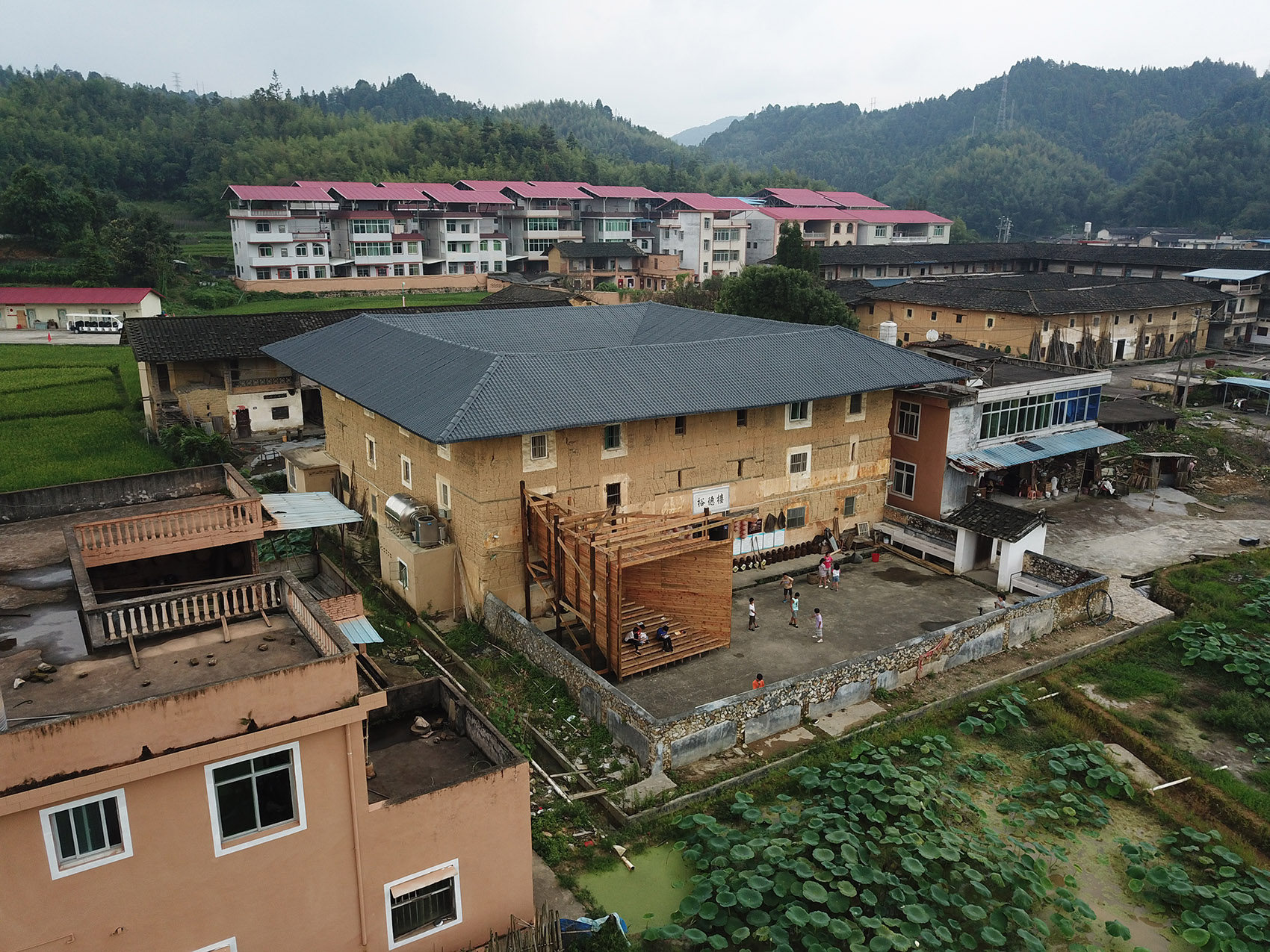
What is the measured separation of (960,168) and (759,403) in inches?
5548

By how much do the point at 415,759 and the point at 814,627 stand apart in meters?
12.5

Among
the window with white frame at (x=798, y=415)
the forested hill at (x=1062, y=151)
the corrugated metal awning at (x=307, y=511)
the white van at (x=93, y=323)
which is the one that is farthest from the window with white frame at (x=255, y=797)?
the forested hill at (x=1062, y=151)

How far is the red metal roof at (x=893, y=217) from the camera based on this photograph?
93.1 m

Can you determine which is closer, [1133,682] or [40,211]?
[1133,682]

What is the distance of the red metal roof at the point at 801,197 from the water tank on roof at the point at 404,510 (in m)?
82.9

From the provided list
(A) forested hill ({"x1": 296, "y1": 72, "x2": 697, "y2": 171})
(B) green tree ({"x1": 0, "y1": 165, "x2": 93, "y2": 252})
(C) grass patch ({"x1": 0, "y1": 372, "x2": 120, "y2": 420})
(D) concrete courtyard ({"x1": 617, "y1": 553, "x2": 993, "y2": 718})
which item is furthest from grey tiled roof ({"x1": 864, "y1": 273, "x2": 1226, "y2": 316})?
(A) forested hill ({"x1": 296, "y1": 72, "x2": 697, "y2": 171})

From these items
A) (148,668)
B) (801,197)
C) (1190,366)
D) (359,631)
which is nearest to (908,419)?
(359,631)

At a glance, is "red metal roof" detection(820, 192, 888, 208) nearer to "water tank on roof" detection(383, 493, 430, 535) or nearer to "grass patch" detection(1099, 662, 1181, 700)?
"grass patch" detection(1099, 662, 1181, 700)

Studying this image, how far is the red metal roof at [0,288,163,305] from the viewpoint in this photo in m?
54.1

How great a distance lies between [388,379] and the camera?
25188mm

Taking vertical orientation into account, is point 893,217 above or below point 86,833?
above

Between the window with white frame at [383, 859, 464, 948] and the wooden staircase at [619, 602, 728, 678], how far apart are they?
8200 millimetres

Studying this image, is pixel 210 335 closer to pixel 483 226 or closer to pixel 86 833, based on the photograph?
pixel 86 833

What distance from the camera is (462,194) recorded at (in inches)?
3091
